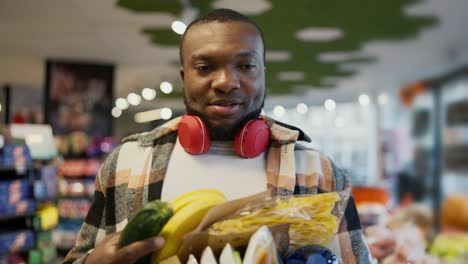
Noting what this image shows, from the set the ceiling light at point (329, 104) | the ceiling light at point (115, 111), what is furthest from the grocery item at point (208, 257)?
the ceiling light at point (329, 104)

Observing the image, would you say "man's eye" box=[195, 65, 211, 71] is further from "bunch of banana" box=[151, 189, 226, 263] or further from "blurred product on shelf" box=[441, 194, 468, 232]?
"blurred product on shelf" box=[441, 194, 468, 232]

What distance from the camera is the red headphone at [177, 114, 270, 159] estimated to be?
1.12m

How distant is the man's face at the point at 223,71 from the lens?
3.52 feet

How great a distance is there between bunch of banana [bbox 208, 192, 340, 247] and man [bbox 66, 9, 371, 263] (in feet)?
0.63

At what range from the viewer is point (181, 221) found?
33.0 inches

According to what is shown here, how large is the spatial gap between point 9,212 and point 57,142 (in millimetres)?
2546

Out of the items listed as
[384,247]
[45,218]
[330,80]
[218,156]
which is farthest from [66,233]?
[218,156]

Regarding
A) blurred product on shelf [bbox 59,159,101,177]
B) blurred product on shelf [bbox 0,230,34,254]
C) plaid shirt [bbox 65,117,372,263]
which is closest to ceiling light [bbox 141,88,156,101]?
blurred product on shelf [bbox 59,159,101,177]

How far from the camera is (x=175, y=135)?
4.00 feet

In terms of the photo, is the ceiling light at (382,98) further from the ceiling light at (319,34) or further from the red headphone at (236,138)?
the red headphone at (236,138)

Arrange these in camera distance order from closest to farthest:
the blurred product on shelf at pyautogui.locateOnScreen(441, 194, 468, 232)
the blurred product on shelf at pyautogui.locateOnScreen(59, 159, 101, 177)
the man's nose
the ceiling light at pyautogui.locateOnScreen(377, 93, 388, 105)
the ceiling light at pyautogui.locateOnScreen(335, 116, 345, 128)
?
the man's nose < the blurred product on shelf at pyautogui.locateOnScreen(441, 194, 468, 232) < the blurred product on shelf at pyautogui.locateOnScreen(59, 159, 101, 177) < the ceiling light at pyautogui.locateOnScreen(377, 93, 388, 105) < the ceiling light at pyautogui.locateOnScreen(335, 116, 345, 128)

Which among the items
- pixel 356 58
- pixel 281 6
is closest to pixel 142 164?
pixel 281 6

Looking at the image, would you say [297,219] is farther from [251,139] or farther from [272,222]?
[251,139]

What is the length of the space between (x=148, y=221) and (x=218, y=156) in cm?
41
